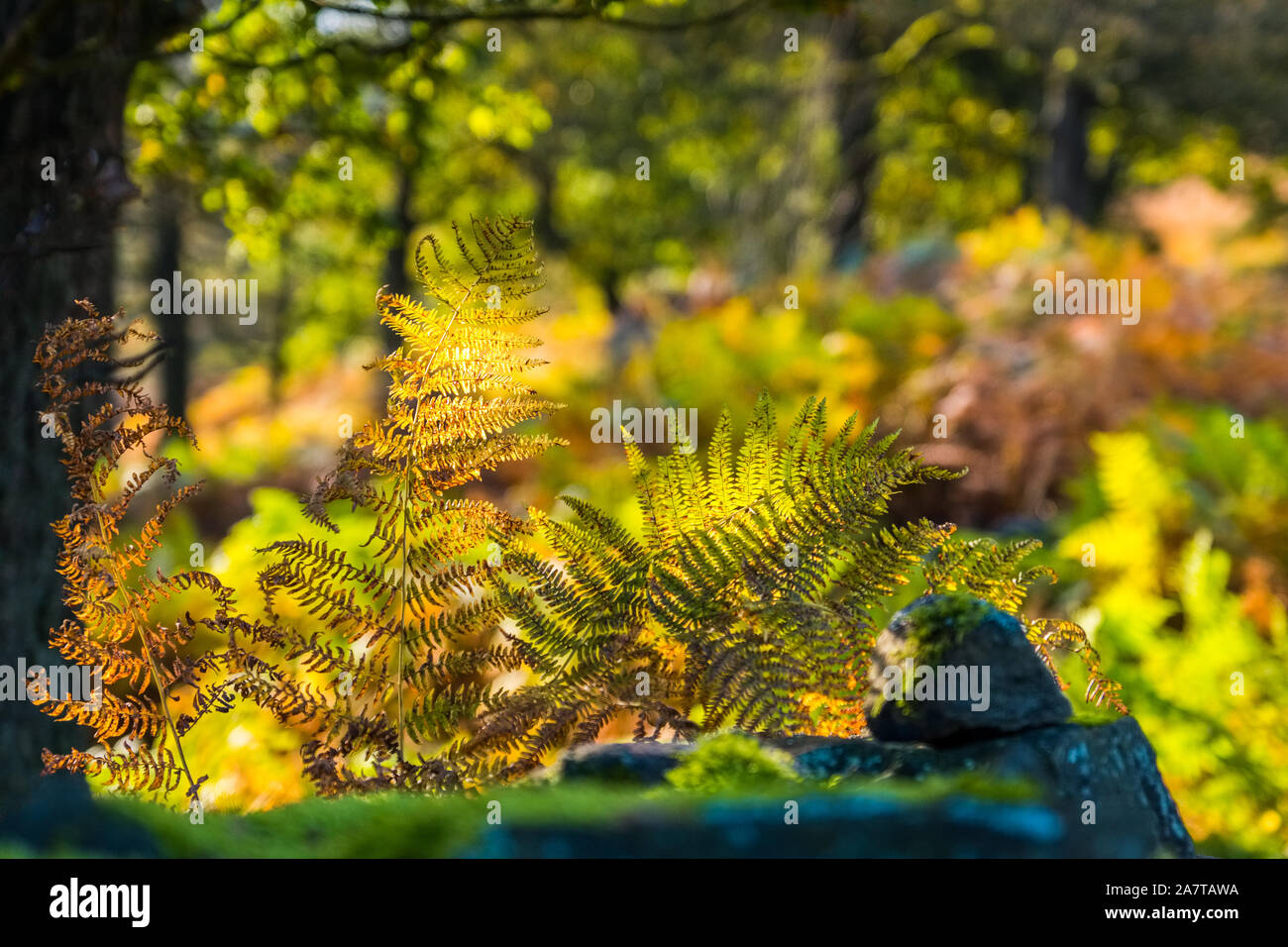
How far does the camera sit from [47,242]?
9.29ft

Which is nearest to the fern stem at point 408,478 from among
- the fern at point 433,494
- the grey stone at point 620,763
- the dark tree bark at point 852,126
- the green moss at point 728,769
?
the fern at point 433,494

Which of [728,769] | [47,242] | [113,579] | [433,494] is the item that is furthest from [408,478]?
[47,242]

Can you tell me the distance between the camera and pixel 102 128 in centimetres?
308

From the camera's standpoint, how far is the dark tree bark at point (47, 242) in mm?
2949

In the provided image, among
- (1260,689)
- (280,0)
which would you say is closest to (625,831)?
(280,0)

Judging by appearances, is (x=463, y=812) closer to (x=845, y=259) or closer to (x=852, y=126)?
(x=845, y=259)

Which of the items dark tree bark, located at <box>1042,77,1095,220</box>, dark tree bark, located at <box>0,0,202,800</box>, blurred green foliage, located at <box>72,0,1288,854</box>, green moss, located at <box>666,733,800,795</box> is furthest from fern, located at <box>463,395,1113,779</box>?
dark tree bark, located at <box>1042,77,1095,220</box>

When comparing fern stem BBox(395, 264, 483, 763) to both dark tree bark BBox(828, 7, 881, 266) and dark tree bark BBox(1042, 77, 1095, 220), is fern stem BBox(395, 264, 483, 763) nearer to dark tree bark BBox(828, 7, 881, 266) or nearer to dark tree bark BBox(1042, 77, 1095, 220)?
dark tree bark BBox(828, 7, 881, 266)

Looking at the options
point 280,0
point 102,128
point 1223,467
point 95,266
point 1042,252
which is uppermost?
point 1042,252

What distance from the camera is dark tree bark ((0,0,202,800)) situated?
295 cm

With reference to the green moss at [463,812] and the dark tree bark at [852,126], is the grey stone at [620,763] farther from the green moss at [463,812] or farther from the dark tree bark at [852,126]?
the dark tree bark at [852,126]

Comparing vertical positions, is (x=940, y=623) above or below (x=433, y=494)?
below
